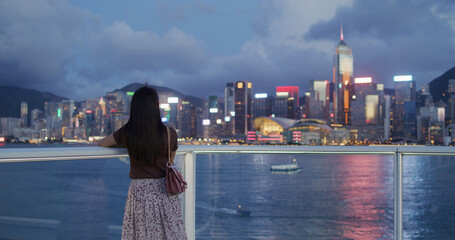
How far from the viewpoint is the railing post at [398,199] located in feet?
9.32

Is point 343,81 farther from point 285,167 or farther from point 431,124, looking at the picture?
point 285,167

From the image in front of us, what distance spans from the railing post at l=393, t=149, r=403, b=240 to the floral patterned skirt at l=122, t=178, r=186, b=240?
171 centimetres

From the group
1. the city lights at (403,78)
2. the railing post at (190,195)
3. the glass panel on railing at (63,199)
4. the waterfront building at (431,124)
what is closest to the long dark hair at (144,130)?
the glass panel on railing at (63,199)

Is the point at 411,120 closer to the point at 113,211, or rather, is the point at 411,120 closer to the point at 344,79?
the point at 344,79

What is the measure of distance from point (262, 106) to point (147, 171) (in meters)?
160

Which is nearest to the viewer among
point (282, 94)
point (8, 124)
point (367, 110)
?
point (8, 124)

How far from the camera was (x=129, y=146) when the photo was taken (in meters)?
2.11

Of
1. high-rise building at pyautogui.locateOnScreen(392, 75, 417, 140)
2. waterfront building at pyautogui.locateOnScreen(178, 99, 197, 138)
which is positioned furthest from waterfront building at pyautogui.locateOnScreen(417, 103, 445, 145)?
waterfront building at pyautogui.locateOnScreen(178, 99, 197, 138)

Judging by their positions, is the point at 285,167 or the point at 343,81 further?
the point at 343,81

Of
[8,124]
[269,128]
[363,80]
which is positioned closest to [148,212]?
[269,128]

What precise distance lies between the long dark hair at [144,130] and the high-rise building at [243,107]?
469 ft

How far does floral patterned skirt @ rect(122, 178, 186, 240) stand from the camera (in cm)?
214

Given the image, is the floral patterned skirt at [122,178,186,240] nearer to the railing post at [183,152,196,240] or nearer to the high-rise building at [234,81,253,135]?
the railing post at [183,152,196,240]

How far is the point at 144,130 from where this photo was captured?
2.09m
